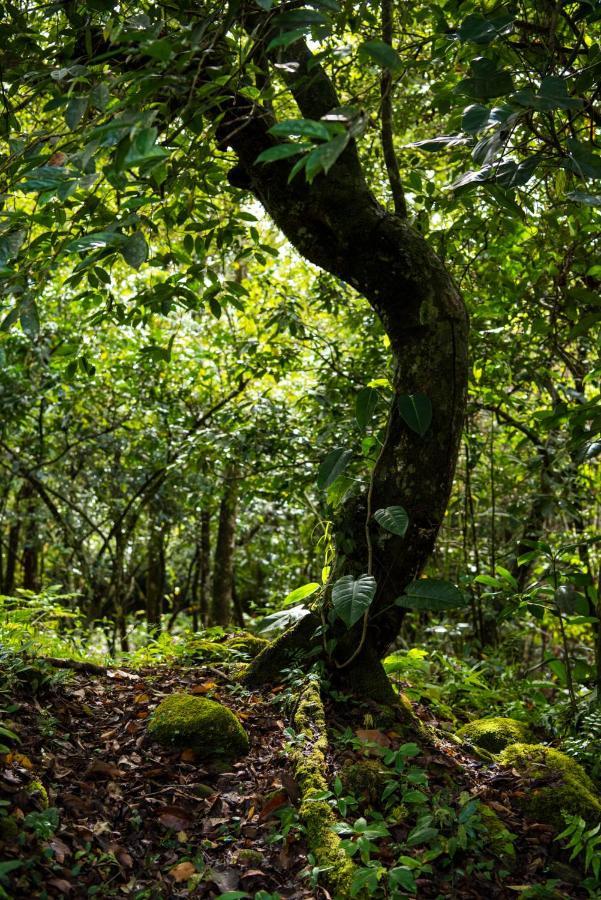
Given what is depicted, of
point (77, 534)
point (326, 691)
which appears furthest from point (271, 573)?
point (326, 691)

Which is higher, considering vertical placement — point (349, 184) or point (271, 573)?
point (349, 184)

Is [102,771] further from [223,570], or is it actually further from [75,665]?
[223,570]

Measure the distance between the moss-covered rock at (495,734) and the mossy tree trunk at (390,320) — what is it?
0.55 meters

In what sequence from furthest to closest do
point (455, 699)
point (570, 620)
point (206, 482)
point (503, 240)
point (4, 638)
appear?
point (206, 482)
point (503, 240)
point (455, 699)
point (4, 638)
point (570, 620)

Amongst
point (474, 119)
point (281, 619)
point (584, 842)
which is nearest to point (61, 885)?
point (281, 619)

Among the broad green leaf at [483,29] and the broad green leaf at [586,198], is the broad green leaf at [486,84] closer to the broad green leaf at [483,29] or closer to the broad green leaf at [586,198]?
the broad green leaf at [483,29]

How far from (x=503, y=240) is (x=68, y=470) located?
520 cm

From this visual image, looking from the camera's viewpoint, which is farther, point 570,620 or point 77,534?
point 77,534

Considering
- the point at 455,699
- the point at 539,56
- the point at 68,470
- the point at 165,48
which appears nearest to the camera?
the point at 165,48

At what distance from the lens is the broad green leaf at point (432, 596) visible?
2986 mm

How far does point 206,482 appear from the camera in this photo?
6.48 meters

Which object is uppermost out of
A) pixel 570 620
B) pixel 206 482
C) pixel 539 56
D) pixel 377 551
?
pixel 539 56

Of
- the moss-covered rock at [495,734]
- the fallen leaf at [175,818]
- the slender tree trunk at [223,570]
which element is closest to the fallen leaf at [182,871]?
the fallen leaf at [175,818]

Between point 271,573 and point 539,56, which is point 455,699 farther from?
point 271,573
